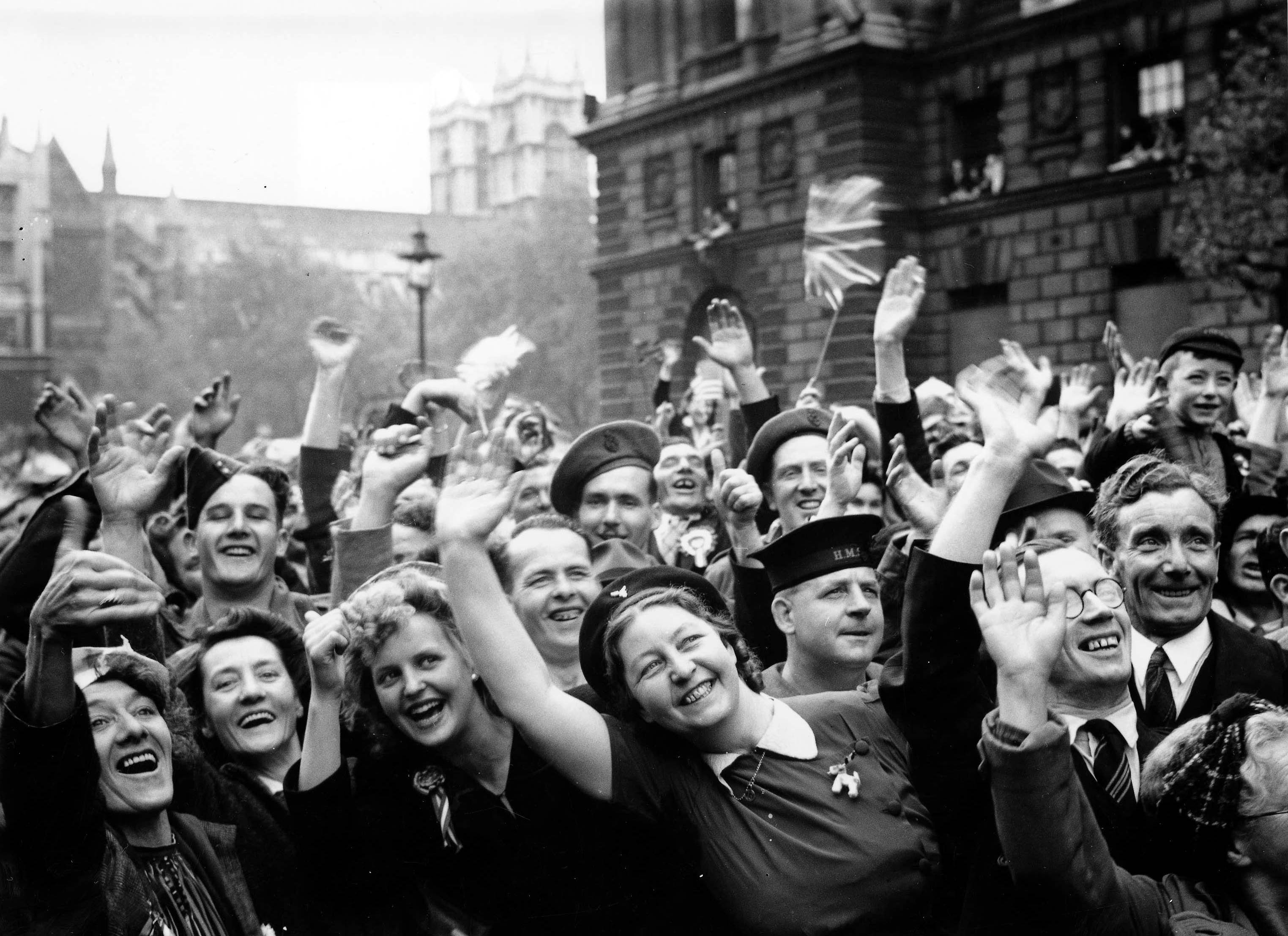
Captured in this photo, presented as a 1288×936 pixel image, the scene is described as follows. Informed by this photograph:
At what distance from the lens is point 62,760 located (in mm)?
2740

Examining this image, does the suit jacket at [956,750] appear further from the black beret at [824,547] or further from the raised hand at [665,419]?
the raised hand at [665,419]

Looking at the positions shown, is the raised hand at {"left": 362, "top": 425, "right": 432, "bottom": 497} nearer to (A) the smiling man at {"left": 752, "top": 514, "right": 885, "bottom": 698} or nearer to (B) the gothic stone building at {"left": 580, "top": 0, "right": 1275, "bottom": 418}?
(A) the smiling man at {"left": 752, "top": 514, "right": 885, "bottom": 698}

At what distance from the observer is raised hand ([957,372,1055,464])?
298cm

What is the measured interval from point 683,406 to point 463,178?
335cm

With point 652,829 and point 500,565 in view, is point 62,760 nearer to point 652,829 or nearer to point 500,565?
point 652,829

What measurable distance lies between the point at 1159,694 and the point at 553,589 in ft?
5.51

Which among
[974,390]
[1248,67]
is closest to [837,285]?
[974,390]

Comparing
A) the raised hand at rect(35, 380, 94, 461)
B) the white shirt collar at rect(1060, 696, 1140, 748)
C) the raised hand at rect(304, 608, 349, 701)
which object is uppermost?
the raised hand at rect(35, 380, 94, 461)

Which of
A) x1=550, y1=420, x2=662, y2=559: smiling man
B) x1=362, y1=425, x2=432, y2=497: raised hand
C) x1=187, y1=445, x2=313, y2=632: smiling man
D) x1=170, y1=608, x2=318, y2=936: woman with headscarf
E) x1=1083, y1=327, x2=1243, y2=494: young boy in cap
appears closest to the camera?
x1=170, y1=608, x2=318, y2=936: woman with headscarf

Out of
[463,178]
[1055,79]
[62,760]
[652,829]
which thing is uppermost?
[1055,79]

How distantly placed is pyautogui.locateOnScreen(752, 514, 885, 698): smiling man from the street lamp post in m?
4.01

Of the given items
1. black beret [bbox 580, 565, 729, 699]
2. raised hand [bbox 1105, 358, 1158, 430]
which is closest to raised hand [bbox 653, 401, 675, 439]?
raised hand [bbox 1105, 358, 1158, 430]

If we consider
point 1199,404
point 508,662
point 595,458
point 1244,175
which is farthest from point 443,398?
point 1244,175

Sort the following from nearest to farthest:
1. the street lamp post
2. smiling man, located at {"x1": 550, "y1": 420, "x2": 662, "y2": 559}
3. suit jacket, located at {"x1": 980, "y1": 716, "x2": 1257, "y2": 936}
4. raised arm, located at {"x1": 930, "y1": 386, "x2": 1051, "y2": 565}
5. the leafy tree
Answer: suit jacket, located at {"x1": 980, "y1": 716, "x2": 1257, "y2": 936}, raised arm, located at {"x1": 930, "y1": 386, "x2": 1051, "y2": 565}, smiling man, located at {"x1": 550, "y1": 420, "x2": 662, "y2": 559}, the street lamp post, the leafy tree
